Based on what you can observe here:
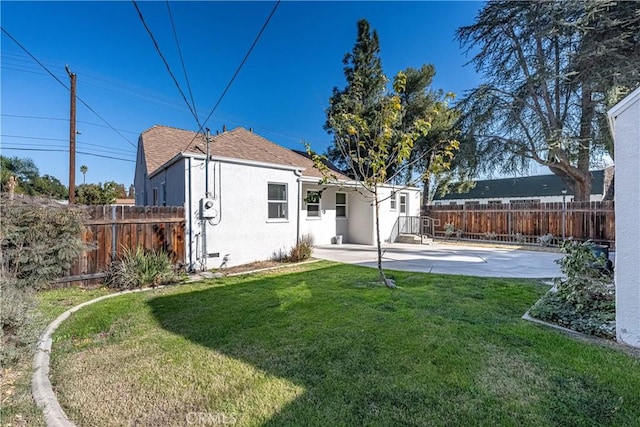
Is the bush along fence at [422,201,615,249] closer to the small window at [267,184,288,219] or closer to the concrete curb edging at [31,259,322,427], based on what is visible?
the small window at [267,184,288,219]

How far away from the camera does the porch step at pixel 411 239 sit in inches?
605

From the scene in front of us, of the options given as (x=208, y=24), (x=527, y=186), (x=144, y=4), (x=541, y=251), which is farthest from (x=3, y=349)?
(x=527, y=186)

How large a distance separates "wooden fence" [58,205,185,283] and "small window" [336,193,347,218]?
318 inches

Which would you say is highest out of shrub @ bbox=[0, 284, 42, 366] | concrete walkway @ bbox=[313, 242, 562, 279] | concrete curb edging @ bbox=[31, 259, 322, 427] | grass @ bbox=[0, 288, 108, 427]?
shrub @ bbox=[0, 284, 42, 366]

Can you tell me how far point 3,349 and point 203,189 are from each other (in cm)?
587

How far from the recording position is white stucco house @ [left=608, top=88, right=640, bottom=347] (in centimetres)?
357

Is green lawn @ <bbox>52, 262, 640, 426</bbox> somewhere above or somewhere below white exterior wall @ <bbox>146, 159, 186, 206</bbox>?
below

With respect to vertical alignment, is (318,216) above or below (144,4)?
below

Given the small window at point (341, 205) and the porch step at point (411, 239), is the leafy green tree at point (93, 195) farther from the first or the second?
the porch step at point (411, 239)

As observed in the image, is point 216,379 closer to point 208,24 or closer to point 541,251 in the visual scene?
point 208,24

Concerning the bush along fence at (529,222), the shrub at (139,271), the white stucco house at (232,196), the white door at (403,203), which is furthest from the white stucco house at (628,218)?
the white door at (403,203)

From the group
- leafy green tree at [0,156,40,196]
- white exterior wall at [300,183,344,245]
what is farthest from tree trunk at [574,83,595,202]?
leafy green tree at [0,156,40,196]

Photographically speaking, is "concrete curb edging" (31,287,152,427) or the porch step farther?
the porch step

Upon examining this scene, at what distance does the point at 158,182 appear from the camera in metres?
11.7
